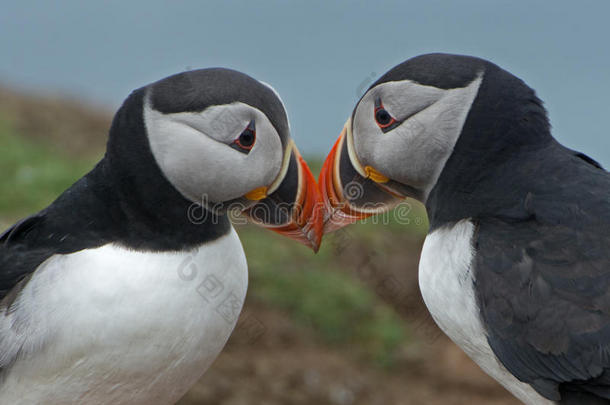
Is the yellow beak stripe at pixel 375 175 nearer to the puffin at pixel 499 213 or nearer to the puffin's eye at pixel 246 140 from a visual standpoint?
the puffin at pixel 499 213

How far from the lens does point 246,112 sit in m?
3.05

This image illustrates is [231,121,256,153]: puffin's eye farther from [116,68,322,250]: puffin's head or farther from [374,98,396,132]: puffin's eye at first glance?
[374,98,396,132]: puffin's eye

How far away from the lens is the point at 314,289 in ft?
19.2

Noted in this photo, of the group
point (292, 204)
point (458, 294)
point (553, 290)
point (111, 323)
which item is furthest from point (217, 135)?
point (553, 290)

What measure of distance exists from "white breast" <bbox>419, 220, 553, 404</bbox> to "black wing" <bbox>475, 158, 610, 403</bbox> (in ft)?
0.16

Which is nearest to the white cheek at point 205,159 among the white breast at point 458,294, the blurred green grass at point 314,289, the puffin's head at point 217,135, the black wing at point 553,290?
the puffin's head at point 217,135

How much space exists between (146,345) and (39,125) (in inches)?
277

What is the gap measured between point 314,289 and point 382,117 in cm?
280

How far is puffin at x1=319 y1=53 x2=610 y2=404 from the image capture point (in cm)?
283

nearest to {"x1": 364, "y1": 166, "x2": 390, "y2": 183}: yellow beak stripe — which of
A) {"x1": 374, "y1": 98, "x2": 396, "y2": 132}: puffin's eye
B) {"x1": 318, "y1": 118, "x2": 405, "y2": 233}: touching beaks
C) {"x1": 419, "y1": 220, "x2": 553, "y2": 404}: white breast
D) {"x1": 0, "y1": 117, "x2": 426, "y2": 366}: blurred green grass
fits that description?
{"x1": 318, "y1": 118, "x2": 405, "y2": 233}: touching beaks

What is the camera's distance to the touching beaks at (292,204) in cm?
326

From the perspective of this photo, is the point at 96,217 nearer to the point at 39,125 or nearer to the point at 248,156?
the point at 248,156

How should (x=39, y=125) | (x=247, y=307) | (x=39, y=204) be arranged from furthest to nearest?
(x=39, y=125), (x=39, y=204), (x=247, y=307)

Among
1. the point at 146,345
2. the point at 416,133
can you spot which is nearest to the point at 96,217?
the point at 146,345
